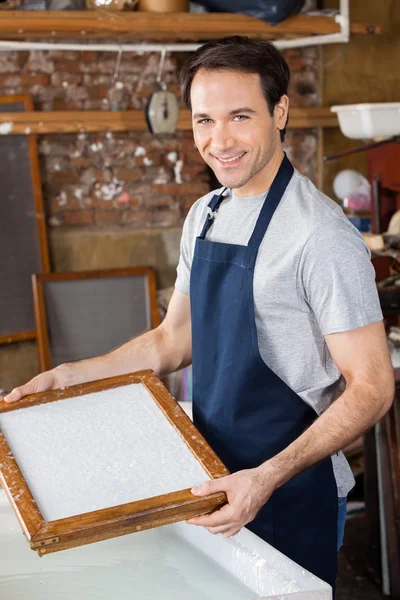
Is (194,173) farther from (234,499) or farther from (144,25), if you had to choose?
(234,499)

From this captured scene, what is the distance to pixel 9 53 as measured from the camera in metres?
Result: 3.96

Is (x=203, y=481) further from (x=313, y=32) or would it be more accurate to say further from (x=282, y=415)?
(x=313, y=32)

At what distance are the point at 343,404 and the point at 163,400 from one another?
0.40 meters

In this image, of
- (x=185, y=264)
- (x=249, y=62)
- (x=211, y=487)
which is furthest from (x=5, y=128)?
(x=211, y=487)

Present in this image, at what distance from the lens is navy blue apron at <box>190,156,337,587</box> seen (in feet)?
5.40

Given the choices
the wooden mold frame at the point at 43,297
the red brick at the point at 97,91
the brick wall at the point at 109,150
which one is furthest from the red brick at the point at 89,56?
the wooden mold frame at the point at 43,297

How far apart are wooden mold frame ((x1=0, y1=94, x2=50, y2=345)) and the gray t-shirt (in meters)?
2.52

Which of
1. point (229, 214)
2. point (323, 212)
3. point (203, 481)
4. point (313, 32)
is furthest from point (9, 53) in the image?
point (203, 481)

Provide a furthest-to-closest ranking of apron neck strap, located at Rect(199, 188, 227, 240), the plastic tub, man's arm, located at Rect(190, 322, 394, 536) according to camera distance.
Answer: the plastic tub → apron neck strap, located at Rect(199, 188, 227, 240) → man's arm, located at Rect(190, 322, 394, 536)

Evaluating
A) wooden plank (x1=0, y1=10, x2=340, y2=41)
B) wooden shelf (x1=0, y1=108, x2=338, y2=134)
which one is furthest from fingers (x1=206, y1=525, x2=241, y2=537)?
wooden shelf (x1=0, y1=108, x2=338, y2=134)

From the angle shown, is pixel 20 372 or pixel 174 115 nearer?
pixel 174 115

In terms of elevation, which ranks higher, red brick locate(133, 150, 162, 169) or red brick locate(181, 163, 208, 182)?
red brick locate(133, 150, 162, 169)

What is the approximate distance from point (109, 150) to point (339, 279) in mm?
2934

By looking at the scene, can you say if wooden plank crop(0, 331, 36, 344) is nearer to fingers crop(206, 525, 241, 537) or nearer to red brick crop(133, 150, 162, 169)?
red brick crop(133, 150, 162, 169)
